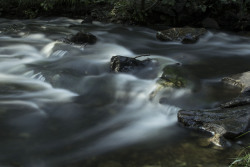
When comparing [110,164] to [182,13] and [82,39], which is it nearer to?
[82,39]

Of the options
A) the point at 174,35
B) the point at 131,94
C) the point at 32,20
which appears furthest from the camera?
the point at 32,20

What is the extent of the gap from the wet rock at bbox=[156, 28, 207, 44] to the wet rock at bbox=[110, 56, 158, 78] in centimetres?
247

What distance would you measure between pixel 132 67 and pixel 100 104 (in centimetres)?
137

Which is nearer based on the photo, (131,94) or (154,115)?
(154,115)

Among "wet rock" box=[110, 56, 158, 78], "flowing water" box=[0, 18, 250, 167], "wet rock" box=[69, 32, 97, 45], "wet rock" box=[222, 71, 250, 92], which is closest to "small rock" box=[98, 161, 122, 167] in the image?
"flowing water" box=[0, 18, 250, 167]

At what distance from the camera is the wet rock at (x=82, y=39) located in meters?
7.24

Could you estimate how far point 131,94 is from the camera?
4.80 m

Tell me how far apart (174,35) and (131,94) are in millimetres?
3757

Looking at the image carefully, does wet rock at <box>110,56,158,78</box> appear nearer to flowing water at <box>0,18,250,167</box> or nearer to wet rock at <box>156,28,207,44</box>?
flowing water at <box>0,18,250,167</box>

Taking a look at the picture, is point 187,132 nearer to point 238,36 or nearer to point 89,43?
point 89,43

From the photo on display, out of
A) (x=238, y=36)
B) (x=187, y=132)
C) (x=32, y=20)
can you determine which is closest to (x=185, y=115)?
(x=187, y=132)

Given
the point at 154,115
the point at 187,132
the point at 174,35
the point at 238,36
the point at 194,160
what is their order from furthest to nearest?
the point at 238,36 < the point at 174,35 < the point at 154,115 < the point at 187,132 < the point at 194,160

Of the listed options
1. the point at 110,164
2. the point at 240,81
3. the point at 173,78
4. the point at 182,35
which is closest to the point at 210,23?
the point at 182,35

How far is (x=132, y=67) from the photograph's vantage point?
5.57 m
